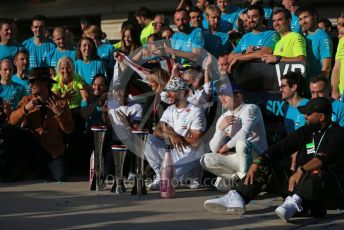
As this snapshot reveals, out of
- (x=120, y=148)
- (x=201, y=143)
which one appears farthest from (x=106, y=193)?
(x=201, y=143)

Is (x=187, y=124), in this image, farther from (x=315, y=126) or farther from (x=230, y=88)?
(x=315, y=126)

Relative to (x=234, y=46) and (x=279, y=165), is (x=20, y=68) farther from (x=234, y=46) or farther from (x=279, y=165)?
(x=279, y=165)

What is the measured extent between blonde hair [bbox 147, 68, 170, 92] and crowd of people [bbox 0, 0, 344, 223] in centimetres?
1

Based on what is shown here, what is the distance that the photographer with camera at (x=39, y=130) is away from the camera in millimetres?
9375

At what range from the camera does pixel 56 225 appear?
6551mm

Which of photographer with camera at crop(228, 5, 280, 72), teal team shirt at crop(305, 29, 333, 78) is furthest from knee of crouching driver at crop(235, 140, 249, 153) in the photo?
teal team shirt at crop(305, 29, 333, 78)

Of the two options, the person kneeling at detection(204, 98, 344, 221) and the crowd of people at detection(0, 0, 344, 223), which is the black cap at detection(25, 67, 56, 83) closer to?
the crowd of people at detection(0, 0, 344, 223)

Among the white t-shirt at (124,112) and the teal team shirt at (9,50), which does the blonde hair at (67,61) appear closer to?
the white t-shirt at (124,112)

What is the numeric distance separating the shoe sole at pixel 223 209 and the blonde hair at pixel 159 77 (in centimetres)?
261

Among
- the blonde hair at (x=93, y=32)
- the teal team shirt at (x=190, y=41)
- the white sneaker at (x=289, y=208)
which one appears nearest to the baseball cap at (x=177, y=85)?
the teal team shirt at (x=190, y=41)

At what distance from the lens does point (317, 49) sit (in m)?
9.16

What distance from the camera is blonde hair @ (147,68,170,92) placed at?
9305 mm

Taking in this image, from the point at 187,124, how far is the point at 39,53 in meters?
3.72

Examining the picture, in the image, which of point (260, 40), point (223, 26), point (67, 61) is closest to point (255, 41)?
point (260, 40)
